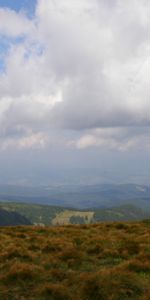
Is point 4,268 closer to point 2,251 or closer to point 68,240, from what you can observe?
point 2,251

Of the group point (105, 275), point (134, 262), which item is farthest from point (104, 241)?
point (105, 275)

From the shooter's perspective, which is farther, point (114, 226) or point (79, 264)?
point (114, 226)

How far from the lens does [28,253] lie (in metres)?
18.5

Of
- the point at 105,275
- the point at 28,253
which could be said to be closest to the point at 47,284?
the point at 105,275

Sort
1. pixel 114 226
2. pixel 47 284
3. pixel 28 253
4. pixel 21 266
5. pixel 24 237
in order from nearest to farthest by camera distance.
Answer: pixel 47 284, pixel 21 266, pixel 28 253, pixel 24 237, pixel 114 226

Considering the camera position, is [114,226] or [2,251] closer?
[2,251]

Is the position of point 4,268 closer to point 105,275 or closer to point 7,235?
point 105,275

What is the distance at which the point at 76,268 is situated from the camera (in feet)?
52.2

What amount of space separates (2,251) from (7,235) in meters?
7.17

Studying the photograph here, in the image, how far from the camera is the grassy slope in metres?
12.3

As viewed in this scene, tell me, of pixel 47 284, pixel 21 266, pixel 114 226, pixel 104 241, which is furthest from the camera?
pixel 114 226

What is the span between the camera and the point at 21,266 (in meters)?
15.1

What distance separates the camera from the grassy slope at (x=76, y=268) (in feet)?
40.3

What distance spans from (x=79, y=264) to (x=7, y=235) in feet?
35.9
